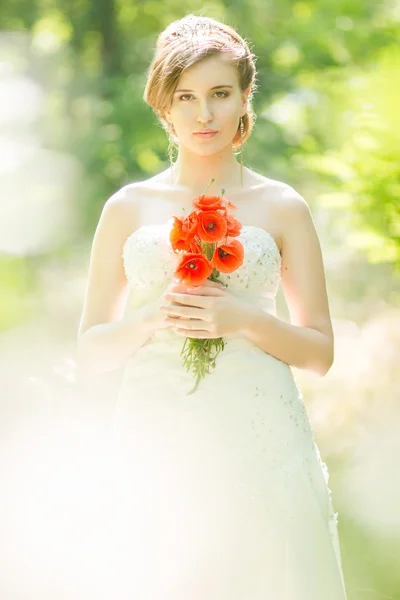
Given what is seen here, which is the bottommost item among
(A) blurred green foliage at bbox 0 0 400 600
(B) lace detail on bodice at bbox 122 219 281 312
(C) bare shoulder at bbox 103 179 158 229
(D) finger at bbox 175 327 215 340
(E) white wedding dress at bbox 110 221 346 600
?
(E) white wedding dress at bbox 110 221 346 600

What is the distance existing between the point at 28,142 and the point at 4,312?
3992mm

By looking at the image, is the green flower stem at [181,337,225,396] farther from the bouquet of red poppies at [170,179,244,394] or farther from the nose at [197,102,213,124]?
the nose at [197,102,213,124]

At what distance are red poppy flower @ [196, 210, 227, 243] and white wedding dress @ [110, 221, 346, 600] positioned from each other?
31cm

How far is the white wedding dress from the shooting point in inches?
99.0

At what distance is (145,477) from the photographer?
257 cm

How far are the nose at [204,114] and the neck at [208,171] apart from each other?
179 millimetres

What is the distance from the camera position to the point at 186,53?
2.54m

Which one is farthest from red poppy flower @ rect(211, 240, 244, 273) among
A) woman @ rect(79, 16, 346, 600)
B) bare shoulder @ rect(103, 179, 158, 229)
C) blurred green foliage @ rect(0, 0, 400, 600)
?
blurred green foliage @ rect(0, 0, 400, 600)

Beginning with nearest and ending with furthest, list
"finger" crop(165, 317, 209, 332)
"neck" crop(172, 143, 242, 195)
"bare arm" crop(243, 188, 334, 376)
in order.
Answer: "finger" crop(165, 317, 209, 332)
"bare arm" crop(243, 188, 334, 376)
"neck" crop(172, 143, 242, 195)

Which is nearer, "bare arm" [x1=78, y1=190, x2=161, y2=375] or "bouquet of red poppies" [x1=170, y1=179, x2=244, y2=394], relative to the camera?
"bouquet of red poppies" [x1=170, y1=179, x2=244, y2=394]

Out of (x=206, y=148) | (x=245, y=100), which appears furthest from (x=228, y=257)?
(x=245, y=100)

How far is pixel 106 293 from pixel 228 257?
21.3 inches

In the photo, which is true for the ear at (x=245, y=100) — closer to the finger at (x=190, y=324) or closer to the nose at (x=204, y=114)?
the nose at (x=204, y=114)

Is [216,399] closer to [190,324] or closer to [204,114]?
[190,324]
